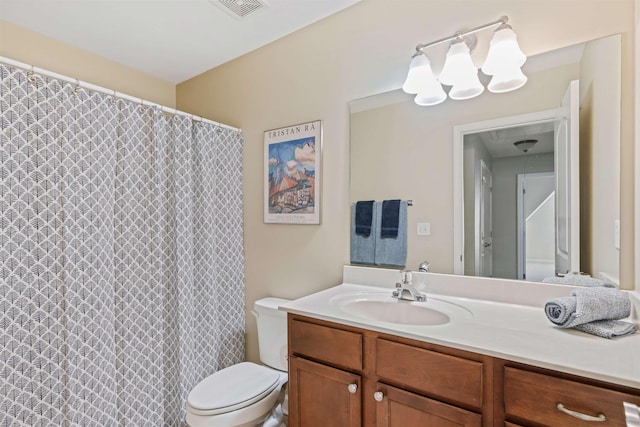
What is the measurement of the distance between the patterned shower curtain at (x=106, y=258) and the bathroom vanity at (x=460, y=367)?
931 millimetres

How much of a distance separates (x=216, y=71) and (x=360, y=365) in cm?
229

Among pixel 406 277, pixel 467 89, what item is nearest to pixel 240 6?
pixel 467 89

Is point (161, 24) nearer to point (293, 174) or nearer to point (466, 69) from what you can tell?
point (293, 174)

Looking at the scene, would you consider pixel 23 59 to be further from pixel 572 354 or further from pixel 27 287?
pixel 572 354

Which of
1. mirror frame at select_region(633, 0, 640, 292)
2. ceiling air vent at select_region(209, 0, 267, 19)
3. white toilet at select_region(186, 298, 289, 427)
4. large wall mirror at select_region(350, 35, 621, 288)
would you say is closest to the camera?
mirror frame at select_region(633, 0, 640, 292)

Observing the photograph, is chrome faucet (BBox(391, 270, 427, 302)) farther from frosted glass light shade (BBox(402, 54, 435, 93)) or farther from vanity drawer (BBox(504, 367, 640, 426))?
frosted glass light shade (BBox(402, 54, 435, 93))

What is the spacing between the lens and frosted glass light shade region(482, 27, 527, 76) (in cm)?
128

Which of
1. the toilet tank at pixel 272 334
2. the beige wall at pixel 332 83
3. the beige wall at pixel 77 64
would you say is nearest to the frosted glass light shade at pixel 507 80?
the beige wall at pixel 332 83

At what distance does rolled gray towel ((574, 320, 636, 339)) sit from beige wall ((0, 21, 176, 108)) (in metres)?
2.97

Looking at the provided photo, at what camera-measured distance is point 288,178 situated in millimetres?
2010

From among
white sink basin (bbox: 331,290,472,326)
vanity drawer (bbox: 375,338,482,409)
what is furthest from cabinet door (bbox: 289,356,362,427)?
white sink basin (bbox: 331,290,472,326)

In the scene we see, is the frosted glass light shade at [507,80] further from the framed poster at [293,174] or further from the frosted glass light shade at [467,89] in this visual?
the framed poster at [293,174]

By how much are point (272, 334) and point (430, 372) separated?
→ 109 cm

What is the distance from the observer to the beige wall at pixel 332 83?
1.24 m
